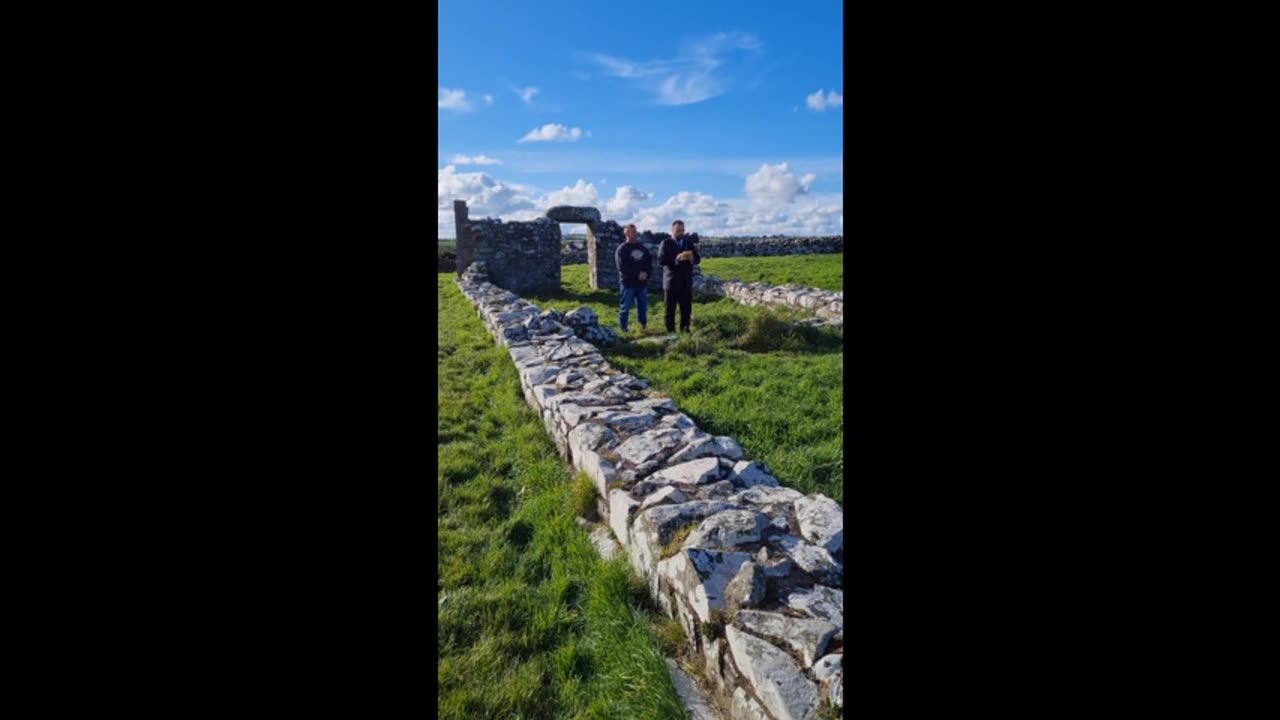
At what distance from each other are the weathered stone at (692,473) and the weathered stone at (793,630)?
3.62ft

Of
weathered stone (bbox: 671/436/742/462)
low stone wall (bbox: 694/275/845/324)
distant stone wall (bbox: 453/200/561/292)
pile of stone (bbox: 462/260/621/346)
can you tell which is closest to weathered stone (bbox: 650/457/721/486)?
weathered stone (bbox: 671/436/742/462)

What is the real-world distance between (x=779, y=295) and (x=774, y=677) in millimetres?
11249

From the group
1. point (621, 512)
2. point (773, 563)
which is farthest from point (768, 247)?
point (773, 563)

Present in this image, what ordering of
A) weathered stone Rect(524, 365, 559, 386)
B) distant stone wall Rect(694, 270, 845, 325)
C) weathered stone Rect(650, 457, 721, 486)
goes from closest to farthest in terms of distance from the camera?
weathered stone Rect(650, 457, 721, 486), weathered stone Rect(524, 365, 559, 386), distant stone wall Rect(694, 270, 845, 325)

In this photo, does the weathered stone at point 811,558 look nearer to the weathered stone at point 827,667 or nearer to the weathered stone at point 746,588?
the weathered stone at point 746,588

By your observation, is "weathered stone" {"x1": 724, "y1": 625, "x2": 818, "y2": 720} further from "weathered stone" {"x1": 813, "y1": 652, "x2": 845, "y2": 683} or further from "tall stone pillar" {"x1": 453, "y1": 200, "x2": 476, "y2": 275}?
"tall stone pillar" {"x1": 453, "y1": 200, "x2": 476, "y2": 275}

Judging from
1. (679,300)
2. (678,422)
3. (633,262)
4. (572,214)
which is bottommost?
(678,422)

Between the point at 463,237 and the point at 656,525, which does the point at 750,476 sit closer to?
the point at 656,525

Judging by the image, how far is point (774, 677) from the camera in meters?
1.87

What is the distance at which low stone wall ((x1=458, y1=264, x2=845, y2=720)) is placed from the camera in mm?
1939
